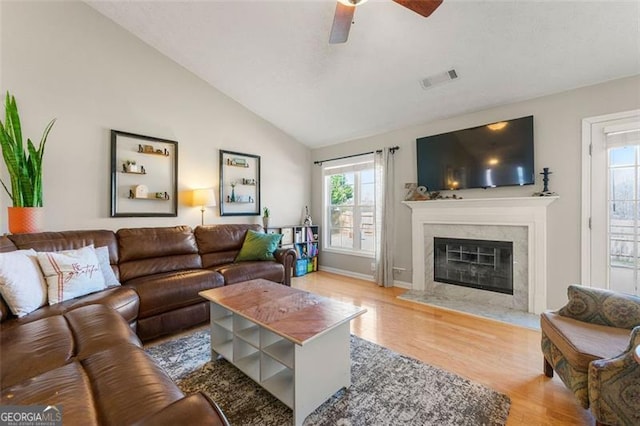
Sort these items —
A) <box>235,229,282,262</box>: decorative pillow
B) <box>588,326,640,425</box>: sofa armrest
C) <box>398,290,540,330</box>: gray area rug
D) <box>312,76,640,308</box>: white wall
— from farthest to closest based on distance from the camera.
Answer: <box>235,229,282,262</box>: decorative pillow
<box>398,290,540,330</box>: gray area rug
<box>312,76,640,308</box>: white wall
<box>588,326,640,425</box>: sofa armrest

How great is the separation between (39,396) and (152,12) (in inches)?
137

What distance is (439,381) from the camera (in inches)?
70.6

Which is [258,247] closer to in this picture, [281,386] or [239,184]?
[239,184]

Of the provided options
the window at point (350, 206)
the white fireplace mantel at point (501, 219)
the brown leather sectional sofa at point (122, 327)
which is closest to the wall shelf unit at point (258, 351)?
the brown leather sectional sofa at point (122, 327)

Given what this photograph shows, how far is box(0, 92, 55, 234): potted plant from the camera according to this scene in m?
2.34

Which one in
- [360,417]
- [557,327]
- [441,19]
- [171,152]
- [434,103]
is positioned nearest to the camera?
[360,417]

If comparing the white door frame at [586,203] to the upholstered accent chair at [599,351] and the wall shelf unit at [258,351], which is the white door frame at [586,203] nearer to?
the upholstered accent chair at [599,351]

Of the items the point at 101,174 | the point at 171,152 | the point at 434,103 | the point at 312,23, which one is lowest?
the point at 101,174

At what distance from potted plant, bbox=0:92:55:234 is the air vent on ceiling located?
12.9 ft

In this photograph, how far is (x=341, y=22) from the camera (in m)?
1.90

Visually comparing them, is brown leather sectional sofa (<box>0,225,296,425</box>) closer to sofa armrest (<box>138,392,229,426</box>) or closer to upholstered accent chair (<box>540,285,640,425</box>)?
sofa armrest (<box>138,392,229,426</box>)

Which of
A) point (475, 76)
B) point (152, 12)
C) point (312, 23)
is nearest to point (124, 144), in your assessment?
point (152, 12)

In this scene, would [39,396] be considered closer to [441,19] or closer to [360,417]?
[360,417]

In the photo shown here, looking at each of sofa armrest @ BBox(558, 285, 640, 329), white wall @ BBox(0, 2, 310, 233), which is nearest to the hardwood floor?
sofa armrest @ BBox(558, 285, 640, 329)
